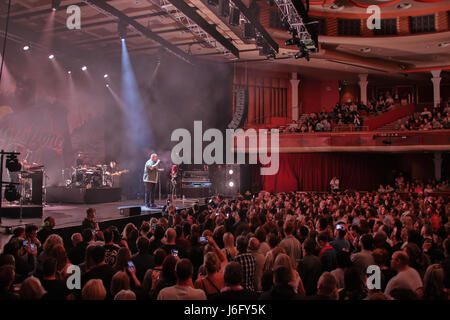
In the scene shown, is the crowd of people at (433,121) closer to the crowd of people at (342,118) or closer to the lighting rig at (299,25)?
the crowd of people at (342,118)

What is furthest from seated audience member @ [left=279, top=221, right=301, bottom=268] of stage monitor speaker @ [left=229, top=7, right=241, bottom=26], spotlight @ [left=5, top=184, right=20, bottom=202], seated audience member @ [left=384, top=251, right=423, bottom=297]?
stage monitor speaker @ [left=229, top=7, right=241, bottom=26]

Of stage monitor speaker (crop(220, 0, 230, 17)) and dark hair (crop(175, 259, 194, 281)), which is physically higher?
stage monitor speaker (crop(220, 0, 230, 17))

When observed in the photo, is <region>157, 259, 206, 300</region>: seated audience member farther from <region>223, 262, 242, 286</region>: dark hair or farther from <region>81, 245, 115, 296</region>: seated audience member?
<region>81, 245, 115, 296</region>: seated audience member

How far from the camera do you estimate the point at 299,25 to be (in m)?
9.83

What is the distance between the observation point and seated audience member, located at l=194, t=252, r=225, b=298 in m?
3.36

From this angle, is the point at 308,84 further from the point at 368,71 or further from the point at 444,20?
the point at 444,20

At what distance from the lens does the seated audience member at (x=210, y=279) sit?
3.36 m

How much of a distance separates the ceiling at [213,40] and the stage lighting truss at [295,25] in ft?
7.68

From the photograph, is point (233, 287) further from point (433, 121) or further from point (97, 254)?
point (433, 121)

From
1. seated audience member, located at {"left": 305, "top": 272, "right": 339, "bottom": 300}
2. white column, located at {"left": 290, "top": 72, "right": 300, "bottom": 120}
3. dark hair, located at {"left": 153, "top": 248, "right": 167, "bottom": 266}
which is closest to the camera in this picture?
seated audience member, located at {"left": 305, "top": 272, "right": 339, "bottom": 300}

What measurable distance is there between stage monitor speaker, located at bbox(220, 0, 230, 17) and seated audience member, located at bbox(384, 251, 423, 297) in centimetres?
753

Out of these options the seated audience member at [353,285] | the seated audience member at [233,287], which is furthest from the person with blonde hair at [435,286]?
the seated audience member at [233,287]
